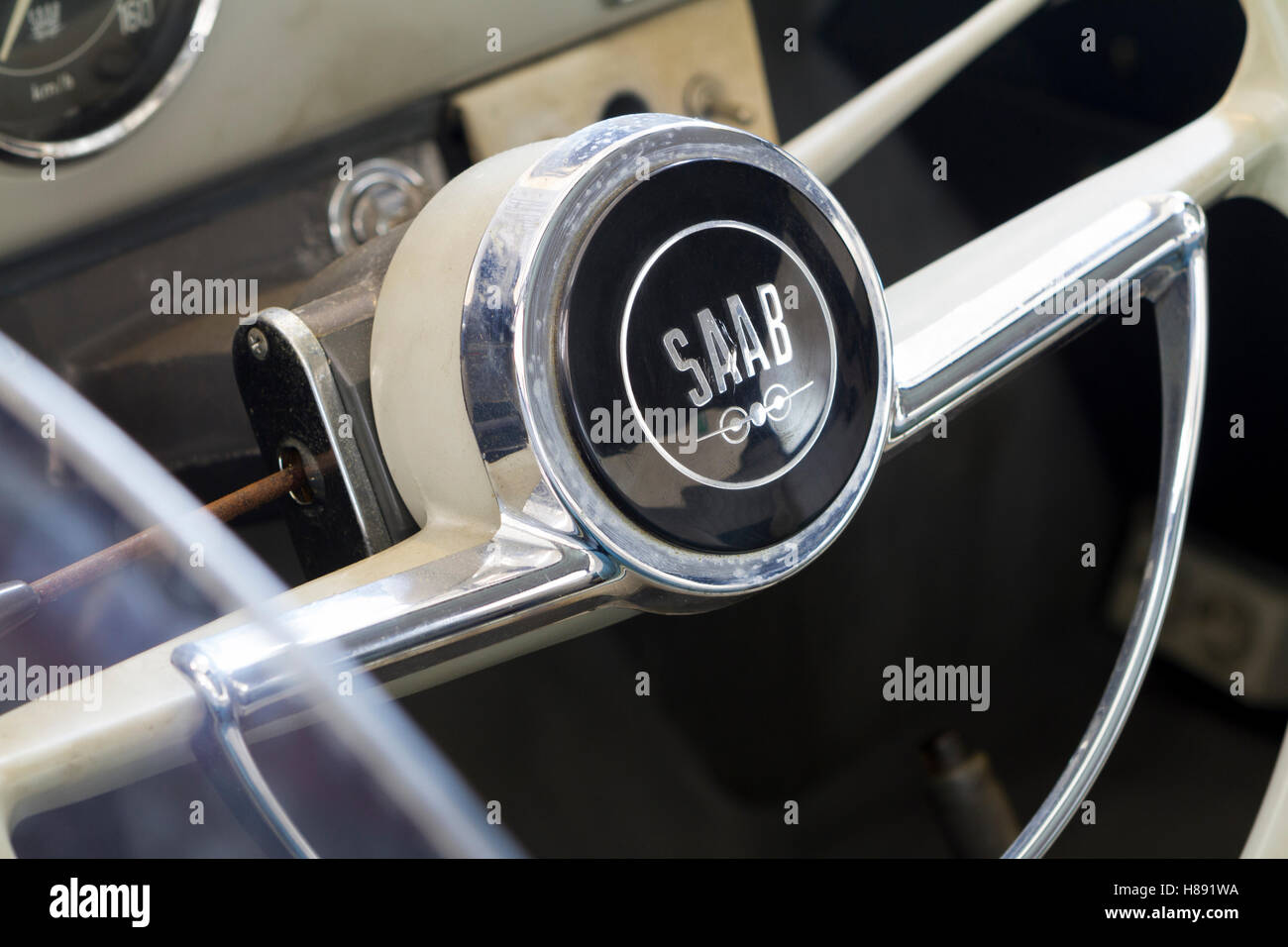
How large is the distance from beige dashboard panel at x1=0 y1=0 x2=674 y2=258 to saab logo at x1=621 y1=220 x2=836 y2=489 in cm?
41

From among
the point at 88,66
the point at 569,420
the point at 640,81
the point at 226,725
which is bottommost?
the point at 226,725

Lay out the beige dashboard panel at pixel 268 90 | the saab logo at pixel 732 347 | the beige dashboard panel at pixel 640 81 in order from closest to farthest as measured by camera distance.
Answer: the saab logo at pixel 732 347 < the beige dashboard panel at pixel 268 90 < the beige dashboard panel at pixel 640 81

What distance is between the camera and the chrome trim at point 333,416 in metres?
0.60

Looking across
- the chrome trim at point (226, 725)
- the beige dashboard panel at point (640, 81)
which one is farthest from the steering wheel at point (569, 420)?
the beige dashboard panel at point (640, 81)

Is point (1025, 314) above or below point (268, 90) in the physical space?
below

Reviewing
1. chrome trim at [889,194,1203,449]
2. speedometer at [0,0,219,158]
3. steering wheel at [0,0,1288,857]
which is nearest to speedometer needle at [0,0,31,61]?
speedometer at [0,0,219,158]

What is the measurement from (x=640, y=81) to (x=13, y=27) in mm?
493

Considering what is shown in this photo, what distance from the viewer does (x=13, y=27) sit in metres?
0.73

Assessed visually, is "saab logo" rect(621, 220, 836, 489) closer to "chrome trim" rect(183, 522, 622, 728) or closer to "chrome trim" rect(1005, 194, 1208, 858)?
"chrome trim" rect(183, 522, 622, 728)

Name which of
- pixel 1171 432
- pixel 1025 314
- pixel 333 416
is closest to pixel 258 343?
pixel 333 416

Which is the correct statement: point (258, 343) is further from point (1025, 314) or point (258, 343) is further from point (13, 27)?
point (1025, 314)

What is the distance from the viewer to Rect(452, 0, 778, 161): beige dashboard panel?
97 cm

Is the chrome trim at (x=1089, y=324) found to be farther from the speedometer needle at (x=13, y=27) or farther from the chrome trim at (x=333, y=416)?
the speedometer needle at (x=13, y=27)
